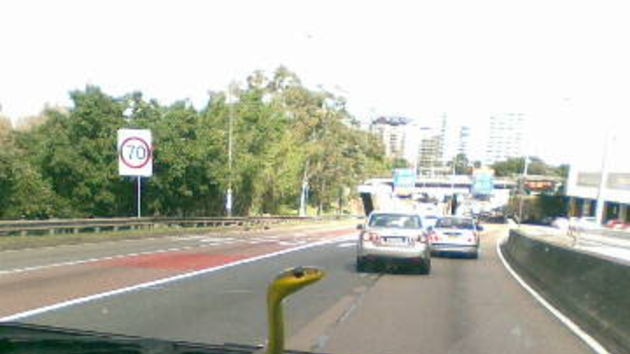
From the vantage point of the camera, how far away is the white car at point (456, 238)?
3150cm

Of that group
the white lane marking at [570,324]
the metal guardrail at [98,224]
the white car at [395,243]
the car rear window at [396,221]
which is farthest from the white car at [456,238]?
the metal guardrail at [98,224]

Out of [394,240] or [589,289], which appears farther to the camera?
[394,240]

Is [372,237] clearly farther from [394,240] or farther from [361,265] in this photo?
[361,265]

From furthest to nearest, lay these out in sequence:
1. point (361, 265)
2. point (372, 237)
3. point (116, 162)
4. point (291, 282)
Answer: point (116, 162) < point (361, 265) < point (372, 237) < point (291, 282)

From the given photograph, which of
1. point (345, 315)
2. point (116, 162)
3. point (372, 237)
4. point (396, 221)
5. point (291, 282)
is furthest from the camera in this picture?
point (116, 162)

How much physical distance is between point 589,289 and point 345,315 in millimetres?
4178

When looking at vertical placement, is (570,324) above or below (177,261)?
above

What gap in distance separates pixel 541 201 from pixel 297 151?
184 feet

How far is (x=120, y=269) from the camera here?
20.6m

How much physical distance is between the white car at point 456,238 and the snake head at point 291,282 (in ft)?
95.4

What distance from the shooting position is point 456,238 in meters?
31.6

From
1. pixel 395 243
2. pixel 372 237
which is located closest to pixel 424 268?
pixel 395 243

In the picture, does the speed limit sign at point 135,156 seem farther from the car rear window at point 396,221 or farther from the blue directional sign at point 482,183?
the blue directional sign at point 482,183

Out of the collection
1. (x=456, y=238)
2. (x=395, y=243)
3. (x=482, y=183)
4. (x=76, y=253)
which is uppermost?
(x=482, y=183)
